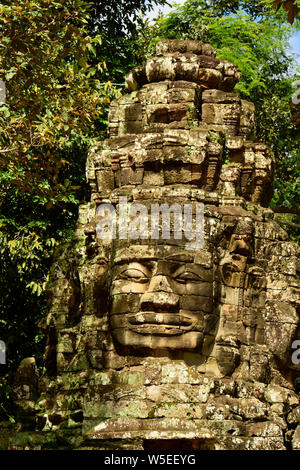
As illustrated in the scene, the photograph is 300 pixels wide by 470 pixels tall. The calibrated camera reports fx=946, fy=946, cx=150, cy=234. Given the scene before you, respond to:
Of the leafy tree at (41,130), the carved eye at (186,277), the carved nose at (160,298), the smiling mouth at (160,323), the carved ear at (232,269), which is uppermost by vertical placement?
the leafy tree at (41,130)

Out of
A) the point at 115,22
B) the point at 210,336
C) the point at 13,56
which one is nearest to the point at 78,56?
the point at 13,56

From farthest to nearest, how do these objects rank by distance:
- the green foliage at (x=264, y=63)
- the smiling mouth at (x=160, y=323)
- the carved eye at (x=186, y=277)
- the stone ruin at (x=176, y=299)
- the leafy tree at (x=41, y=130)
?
the green foliage at (x=264, y=63), the leafy tree at (x=41, y=130), the carved eye at (x=186, y=277), the smiling mouth at (x=160, y=323), the stone ruin at (x=176, y=299)

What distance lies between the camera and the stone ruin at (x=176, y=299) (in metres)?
10.9

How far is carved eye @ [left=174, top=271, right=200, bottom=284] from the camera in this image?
37.2ft

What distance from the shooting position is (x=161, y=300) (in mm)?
11047

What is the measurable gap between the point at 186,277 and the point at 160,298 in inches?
18.8

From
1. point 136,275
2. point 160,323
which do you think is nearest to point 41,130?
point 136,275

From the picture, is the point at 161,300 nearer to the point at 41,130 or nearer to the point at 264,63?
the point at 41,130

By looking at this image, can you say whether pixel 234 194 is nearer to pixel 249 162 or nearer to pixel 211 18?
pixel 249 162

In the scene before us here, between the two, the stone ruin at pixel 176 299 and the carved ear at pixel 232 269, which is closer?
the stone ruin at pixel 176 299


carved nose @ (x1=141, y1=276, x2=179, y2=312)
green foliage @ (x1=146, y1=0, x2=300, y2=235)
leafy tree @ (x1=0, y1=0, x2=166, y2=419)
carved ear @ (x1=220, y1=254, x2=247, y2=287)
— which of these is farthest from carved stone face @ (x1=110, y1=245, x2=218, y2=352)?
green foliage @ (x1=146, y1=0, x2=300, y2=235)

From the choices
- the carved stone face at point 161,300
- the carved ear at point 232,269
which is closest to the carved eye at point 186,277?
the carved stone face at point 161,300

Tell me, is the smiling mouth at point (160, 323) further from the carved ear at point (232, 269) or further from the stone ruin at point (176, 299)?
the carved ear at point (232, 269)

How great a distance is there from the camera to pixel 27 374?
12.5 meters
